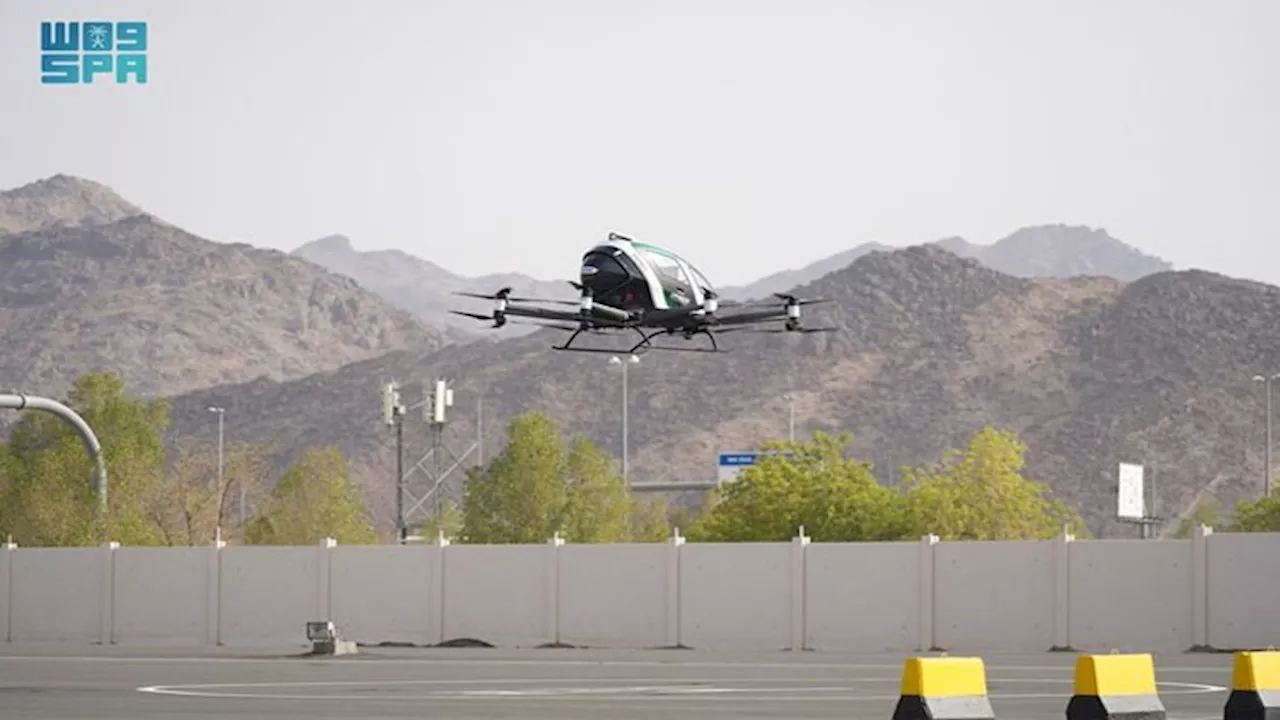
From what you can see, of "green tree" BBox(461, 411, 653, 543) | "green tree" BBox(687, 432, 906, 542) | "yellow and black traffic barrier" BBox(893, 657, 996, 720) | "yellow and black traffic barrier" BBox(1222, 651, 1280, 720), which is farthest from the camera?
"green tree" BBox(461, 411, 653, 543)

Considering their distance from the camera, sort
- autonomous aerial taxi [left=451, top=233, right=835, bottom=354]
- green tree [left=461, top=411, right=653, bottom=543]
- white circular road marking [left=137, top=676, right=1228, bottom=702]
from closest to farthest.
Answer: autonomous aerial taxi [left=451, top=233, right=835, bottom=354] → white circular road marking [left=137, top=676, right=1228, bottom=702] → green tree [left=461, top=411, right=653, bottom=543]

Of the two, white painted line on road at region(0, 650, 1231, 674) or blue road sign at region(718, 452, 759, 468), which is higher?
blue road sign at region(718, 452, 759, 468)

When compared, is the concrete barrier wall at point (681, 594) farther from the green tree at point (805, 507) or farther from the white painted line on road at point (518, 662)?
the green tree at point (805, 507)

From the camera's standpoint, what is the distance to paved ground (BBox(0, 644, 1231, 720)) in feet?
101

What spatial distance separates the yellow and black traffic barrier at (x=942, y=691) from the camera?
59.9 feet

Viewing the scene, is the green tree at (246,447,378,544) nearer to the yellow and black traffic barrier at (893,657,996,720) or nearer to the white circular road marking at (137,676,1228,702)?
the white circular road marking at (137,676,1228,702)

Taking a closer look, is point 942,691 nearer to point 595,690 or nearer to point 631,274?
point 631,274

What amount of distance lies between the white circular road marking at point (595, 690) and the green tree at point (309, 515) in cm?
6345

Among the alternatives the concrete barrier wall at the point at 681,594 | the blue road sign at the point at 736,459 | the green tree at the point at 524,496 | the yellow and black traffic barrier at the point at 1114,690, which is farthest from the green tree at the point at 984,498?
the yellow and black traffic barrier at the point at 1114,690

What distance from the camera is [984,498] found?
9244cm

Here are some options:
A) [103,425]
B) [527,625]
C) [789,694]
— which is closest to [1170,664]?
[789,694]

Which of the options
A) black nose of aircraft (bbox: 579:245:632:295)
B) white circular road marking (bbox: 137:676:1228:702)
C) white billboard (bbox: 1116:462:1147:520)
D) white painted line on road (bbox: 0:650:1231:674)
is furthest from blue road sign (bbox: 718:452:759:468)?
black nose of aircraft (bbox: 579:245:632:295)

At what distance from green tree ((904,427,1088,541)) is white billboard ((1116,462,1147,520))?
16863 mm

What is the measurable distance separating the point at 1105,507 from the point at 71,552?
409 ft
